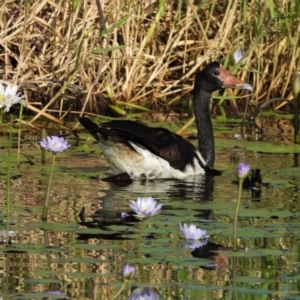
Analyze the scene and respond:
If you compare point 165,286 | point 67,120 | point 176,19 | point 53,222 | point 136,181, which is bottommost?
point 165,286

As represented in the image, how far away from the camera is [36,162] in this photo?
8.04 m

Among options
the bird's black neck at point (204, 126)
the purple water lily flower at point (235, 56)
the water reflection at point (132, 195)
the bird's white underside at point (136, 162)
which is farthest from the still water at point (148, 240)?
the purple water lily flower at point (235, 56)

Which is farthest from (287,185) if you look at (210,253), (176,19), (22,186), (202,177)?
(176,19)

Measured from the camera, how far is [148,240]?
5.33 m

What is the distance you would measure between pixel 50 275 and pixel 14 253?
0.46 m

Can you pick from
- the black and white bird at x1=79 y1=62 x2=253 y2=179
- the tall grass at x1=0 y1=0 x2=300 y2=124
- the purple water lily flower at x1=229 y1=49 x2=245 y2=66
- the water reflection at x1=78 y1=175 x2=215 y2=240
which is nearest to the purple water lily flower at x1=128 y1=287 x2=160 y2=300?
the water reflection at x1=78 y1=175 x2=215 y2=240

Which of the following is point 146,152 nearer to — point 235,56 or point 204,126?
point 204,126

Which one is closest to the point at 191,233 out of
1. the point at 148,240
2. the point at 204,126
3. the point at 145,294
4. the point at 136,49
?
the point at 148,240

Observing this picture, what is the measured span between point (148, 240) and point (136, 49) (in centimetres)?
523

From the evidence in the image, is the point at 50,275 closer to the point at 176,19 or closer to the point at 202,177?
the point at 202,177

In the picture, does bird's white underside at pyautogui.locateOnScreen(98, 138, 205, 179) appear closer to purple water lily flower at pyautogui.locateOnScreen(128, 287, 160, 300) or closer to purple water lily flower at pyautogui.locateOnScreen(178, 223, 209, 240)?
purple water lily flower at pyautogui.locateOnScreen(178, 223, 209, 240)

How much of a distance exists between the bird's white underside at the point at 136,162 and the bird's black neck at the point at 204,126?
1.64 ft

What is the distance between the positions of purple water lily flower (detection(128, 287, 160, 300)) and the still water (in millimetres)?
12

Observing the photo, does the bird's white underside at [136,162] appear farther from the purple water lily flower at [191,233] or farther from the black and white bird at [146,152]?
the purple water lily flower at [191,233]
